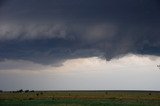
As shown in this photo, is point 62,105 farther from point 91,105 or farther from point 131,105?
point 131,105

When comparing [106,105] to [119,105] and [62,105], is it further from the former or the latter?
[62,105]

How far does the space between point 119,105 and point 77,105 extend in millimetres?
8850

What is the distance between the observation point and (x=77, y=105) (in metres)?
61.5

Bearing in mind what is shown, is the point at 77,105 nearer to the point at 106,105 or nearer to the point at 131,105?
the point at 106,105

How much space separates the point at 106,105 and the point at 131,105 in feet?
17.7

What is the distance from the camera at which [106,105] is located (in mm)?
61562

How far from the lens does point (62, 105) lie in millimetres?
61969

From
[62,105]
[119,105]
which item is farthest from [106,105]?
[62,105]

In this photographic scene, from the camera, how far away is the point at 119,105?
61.6 metres

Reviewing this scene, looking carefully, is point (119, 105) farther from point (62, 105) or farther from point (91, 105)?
point (62, 105)

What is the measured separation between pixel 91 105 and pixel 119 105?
5.90m

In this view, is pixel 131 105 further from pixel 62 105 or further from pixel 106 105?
pixel 62 105

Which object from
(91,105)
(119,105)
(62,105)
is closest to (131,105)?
(119,105)

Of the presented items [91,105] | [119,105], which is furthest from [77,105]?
[119,105]
